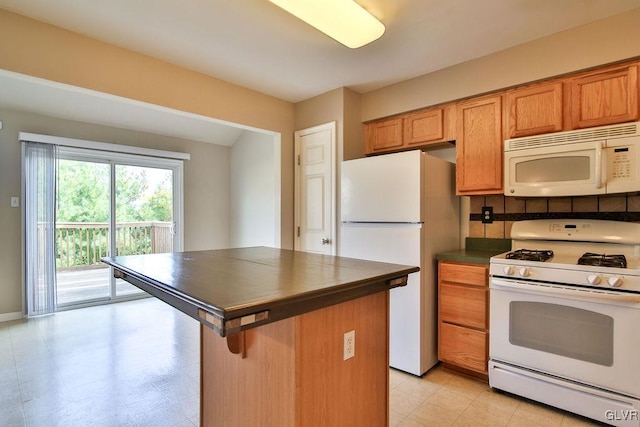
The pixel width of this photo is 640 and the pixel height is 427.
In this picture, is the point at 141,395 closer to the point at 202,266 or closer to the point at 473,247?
the point at 202,266

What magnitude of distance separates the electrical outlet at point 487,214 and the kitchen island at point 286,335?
5.58 feet

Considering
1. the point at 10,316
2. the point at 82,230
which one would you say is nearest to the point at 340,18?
the point at 82,230

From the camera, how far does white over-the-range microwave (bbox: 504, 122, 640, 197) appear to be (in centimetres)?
194

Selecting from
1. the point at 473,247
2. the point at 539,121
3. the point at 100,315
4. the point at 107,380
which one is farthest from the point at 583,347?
the point at 100,315

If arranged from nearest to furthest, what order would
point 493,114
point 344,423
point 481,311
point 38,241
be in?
1. point 344,423
2. point 481,311
3. point 493,114
4. point 38,241

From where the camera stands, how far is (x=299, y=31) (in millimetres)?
2174

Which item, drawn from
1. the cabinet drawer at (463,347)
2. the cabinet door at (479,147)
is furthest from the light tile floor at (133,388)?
the cabinet door at (479,147)

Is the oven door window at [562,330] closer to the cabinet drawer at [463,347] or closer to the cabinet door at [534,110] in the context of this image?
the cabinet drawer at [463,347]

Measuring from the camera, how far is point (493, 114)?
8.16ft

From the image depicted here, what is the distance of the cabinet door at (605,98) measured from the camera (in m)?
1.97

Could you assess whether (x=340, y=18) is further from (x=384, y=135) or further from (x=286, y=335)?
(x=286, y=335)

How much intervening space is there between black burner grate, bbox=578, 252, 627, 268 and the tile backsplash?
1.12 feet

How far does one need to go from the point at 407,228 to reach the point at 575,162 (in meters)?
1.16

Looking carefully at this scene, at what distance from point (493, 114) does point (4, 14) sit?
334cm
